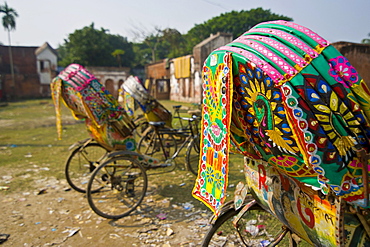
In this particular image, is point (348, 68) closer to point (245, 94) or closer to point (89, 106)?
point (245, 94)

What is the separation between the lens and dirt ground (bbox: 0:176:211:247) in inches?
123

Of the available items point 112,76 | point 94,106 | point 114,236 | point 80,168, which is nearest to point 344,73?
point 114,236

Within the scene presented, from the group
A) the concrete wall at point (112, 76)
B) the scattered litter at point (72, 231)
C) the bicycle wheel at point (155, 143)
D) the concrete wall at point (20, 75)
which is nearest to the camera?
the scattered litter at point (72, 231)

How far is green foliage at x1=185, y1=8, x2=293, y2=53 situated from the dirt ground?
40.5m

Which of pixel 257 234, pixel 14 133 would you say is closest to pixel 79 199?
pixel 257 234

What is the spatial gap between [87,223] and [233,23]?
143 ft

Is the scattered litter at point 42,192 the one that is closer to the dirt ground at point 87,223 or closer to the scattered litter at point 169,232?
the dirt ground at point 87,223

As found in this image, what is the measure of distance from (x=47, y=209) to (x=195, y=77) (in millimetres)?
17838

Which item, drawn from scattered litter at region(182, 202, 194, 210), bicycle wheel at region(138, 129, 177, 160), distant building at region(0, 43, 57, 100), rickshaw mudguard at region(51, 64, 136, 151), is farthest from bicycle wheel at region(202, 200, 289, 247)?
distant building at region(0, 43, 57, 100)

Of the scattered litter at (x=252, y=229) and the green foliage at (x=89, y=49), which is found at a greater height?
the green foliage at (x=89, y=49)

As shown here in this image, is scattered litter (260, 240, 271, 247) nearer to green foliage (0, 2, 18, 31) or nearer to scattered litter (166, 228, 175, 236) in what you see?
scattered litter (166, 228, 175, 236)

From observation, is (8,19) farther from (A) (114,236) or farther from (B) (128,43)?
(A) (114,236)

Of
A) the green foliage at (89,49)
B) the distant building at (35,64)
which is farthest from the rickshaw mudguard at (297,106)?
the distant building at (35,64)

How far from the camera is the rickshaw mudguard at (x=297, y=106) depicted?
1.19 meters
